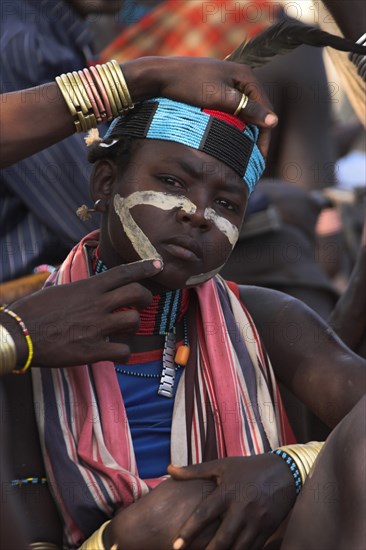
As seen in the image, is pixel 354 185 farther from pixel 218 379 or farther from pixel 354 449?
pixel 354 449

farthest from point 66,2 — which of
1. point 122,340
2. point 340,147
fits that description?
point 340,147

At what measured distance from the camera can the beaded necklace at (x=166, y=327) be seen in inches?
110

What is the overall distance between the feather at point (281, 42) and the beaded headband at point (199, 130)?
0.20 meters

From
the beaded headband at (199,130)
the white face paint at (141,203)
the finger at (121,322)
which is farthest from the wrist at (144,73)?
the finger at (121,322)

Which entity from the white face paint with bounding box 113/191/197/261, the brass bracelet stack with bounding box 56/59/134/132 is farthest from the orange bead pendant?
the brass bracelet stack with bounding box 56/59/134/132

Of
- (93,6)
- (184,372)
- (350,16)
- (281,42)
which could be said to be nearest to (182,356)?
(184,372)

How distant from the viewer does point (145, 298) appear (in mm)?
A: 2344

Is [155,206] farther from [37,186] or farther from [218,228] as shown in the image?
[37,186]

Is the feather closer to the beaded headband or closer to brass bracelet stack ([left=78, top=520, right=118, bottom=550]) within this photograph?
the beaded headband

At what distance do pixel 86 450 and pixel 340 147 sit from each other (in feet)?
16.6

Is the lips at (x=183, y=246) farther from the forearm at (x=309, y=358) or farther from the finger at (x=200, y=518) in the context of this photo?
the finger at (x=200, y=518)

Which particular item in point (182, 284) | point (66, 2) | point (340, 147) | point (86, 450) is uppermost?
point (66, 2)

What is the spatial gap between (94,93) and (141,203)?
32 centimetres

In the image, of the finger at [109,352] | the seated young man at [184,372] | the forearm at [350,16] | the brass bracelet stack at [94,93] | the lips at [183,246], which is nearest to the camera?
the finger at [109,352]
